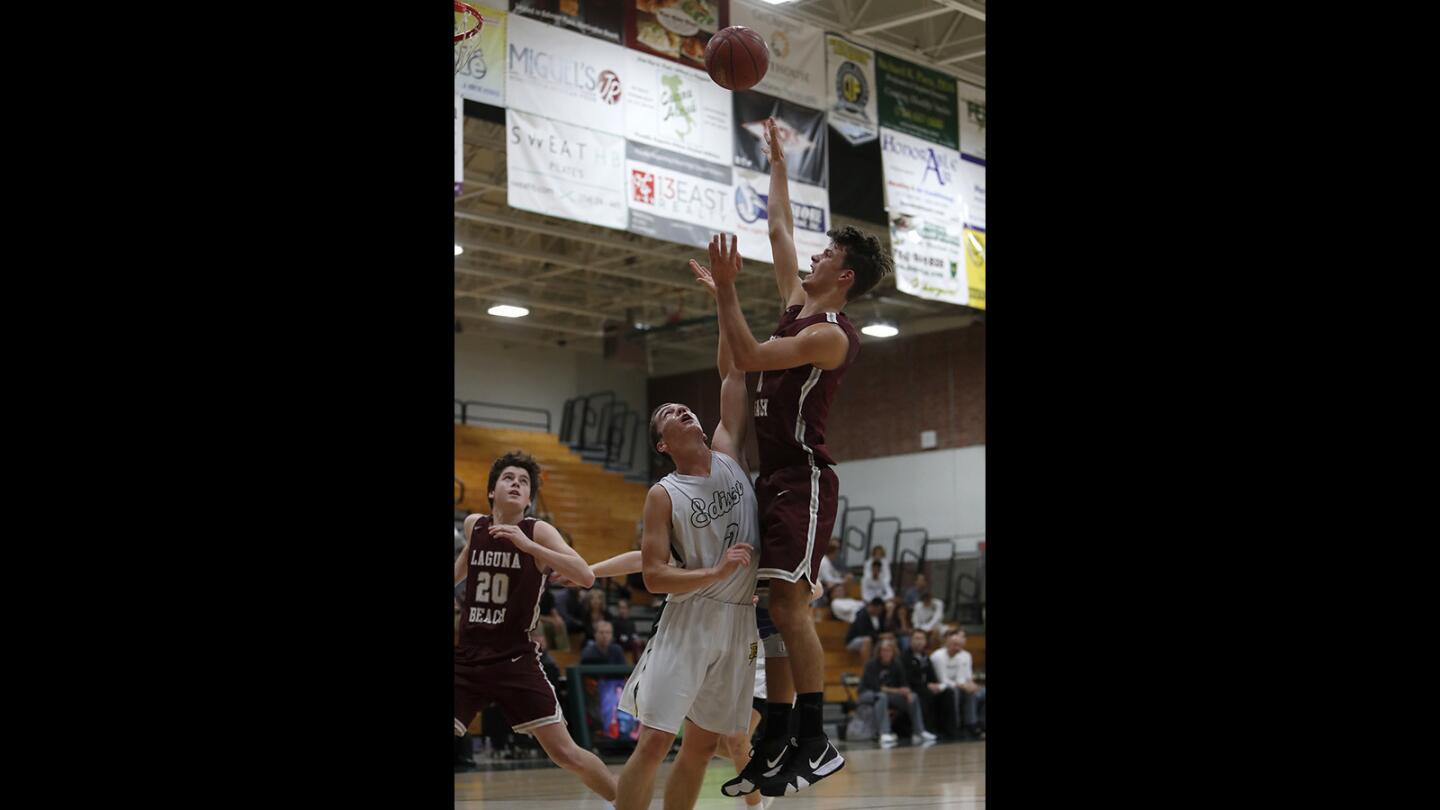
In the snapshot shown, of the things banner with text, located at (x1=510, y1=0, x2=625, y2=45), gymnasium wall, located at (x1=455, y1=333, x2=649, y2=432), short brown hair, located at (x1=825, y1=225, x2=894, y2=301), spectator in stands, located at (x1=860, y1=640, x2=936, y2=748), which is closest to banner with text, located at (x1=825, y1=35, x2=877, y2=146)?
banner with text, located at (x1=510, y1=0, x2=625, y2=45)

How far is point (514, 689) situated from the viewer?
621cm

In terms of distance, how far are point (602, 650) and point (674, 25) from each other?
5.44 m

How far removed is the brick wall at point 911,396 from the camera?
22.5 m

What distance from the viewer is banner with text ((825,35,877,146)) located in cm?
1356

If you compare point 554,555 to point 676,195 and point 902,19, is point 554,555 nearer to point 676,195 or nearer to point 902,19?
point 676,195

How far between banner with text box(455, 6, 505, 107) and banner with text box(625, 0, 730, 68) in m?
1.34

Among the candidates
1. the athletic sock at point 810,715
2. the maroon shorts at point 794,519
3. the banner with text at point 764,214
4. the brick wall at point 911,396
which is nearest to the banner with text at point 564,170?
the banner with text at point 764,214

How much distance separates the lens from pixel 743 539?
16.3 feet

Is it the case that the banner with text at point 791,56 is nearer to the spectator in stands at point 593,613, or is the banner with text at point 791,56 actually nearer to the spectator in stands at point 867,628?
the spectator in stands at point 593,613

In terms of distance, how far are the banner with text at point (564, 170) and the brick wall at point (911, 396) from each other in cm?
1054
